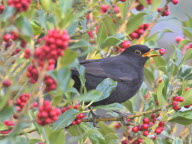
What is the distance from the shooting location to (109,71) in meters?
3.74

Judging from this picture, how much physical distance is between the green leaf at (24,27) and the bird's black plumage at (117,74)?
1.93m

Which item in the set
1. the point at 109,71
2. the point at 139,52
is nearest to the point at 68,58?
the point at 109,71

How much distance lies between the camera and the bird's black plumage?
3.60 meters

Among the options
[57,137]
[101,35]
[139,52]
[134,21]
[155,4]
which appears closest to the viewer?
[57,137]

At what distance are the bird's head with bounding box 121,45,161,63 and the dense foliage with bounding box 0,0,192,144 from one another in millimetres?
66

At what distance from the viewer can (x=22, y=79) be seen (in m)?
2.43

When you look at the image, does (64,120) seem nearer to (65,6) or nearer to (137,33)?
(65,6)

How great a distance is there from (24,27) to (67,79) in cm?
23

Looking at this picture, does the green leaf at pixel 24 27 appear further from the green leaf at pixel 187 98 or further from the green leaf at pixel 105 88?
the green leaf at pixel 187 98

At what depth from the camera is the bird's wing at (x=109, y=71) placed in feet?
11.9

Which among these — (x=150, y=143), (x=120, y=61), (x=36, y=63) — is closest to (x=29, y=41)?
(x=36, y=63)

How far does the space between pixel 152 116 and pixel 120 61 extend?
1.25 m

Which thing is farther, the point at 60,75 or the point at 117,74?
the point at 117,74

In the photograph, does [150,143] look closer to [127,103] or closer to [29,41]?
[127,103]
